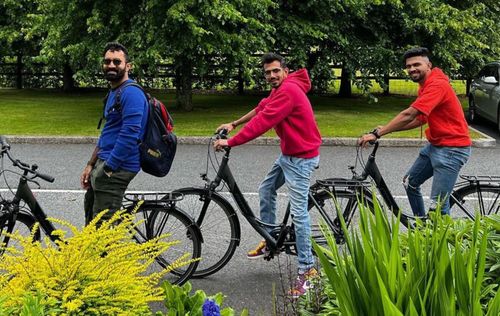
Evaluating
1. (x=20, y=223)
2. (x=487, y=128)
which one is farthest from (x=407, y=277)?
(x=487, y=128)

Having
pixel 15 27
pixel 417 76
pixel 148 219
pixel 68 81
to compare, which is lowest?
pixel 68 81

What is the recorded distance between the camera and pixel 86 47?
13.9 m

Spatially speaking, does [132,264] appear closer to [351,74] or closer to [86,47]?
[86,47]

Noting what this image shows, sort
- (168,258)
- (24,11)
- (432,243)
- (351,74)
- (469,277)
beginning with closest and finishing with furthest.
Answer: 1. (469,277)
2. (432,243)
3. (168,258)
4. (351,74)
5. (24,11)

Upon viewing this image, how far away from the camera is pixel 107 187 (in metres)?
4.23

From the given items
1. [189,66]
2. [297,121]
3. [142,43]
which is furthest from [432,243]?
[189,66]

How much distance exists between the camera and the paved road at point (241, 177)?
15.5 feet

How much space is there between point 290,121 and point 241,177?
4.36 meters

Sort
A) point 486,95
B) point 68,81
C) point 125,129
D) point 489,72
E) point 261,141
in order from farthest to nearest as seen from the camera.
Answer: point 68,81, point 489,72, point 486,95, point 261,141, point 125,129

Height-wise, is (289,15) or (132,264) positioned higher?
(289,15)

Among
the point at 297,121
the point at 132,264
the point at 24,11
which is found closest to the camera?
the point at 132,264

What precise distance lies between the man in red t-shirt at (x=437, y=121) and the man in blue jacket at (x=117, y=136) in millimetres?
1792

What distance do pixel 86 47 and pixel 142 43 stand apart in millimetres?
1614

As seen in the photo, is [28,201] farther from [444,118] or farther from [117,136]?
[444,118]
